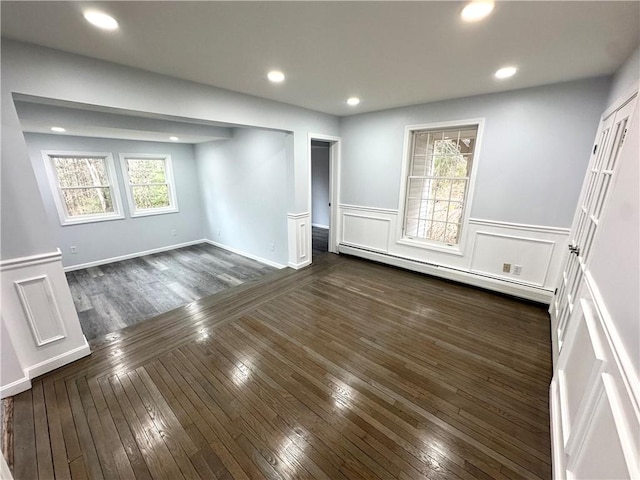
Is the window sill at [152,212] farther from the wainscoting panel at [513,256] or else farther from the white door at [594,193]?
the white door at [594,193]

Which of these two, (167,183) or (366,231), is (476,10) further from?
(167,183)

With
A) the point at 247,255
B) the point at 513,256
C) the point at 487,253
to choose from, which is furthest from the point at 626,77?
the point at 247,255

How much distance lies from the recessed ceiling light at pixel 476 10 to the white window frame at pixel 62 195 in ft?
19.4

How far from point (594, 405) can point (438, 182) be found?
10.4ft

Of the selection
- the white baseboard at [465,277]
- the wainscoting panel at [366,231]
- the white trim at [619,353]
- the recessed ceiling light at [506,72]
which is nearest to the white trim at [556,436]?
the white trim at [619,353]

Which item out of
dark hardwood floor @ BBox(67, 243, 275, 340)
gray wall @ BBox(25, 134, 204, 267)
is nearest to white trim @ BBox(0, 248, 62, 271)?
dark hardwood floor @ BBox(67, 243, 275, 340)

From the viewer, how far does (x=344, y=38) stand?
1.73 meters

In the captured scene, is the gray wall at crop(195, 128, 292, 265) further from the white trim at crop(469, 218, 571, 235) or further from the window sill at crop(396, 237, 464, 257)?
the white trim at crop(469, 218, 571, 235)

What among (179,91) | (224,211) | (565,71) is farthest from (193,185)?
(565,71)

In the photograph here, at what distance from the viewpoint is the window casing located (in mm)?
3438

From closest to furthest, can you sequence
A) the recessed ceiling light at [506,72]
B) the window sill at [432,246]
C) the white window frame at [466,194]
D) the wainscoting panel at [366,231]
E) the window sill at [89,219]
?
the recessed ceiling light at [506,72] → the white window frame at [466,194] → the window sill at [432,246] → the wainscoting panel at [366,231] → the window sill at [89,219]

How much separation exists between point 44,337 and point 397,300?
344 centimetres

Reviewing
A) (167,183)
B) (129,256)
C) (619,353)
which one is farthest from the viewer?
(167,183)

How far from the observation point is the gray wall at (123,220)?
427 centimetres
